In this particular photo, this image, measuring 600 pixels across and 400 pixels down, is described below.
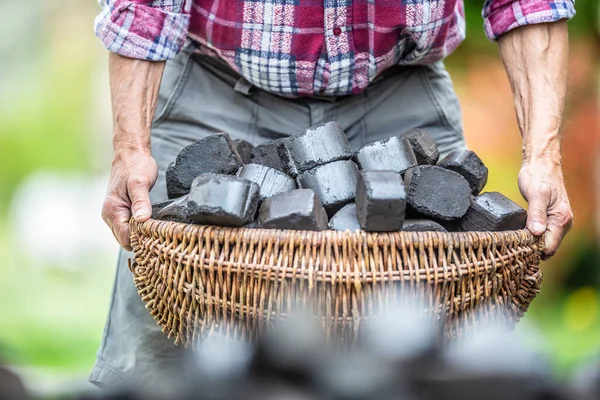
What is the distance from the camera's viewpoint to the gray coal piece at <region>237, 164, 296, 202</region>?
188 cm

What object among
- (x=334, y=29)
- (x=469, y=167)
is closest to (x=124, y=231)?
(x=334, y=29)

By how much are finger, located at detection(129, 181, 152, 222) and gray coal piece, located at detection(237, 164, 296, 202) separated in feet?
0.79

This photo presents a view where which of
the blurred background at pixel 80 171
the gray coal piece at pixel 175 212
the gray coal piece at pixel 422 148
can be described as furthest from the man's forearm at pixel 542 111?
the blurred background at pixel 80 171

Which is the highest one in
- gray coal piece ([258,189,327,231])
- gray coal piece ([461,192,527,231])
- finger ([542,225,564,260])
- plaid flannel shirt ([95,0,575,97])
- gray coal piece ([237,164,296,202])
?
plaid flannel shirt ([95,0,575,97])

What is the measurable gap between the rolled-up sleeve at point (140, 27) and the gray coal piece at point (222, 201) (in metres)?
0.57

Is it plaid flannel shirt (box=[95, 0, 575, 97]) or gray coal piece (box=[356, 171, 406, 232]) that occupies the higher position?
plaid flannel shirt (box=[95, 0, 575, 97])

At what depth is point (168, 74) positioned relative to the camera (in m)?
2.34

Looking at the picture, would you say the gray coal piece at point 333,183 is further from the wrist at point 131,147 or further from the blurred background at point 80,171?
the blurred background at point 80,171

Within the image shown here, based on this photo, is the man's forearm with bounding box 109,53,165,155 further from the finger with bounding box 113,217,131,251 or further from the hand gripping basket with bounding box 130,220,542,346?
the hand gripping basket with bounding box 130,220,542,346

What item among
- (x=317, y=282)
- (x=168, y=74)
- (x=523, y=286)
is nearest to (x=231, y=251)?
(x=317, y=282)

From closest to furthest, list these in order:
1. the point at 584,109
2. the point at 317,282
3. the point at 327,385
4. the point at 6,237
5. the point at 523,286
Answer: the point at 327,385 < the point at 317,282 < the point at 523,286 < the point at 584,109 < the point at 6,237

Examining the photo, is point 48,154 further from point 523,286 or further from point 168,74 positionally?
point 523,286

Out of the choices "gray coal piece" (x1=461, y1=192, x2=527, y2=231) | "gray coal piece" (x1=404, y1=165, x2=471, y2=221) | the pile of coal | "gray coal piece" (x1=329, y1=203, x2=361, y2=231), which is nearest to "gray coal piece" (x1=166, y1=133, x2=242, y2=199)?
the pile of coal

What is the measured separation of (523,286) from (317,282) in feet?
1.85
